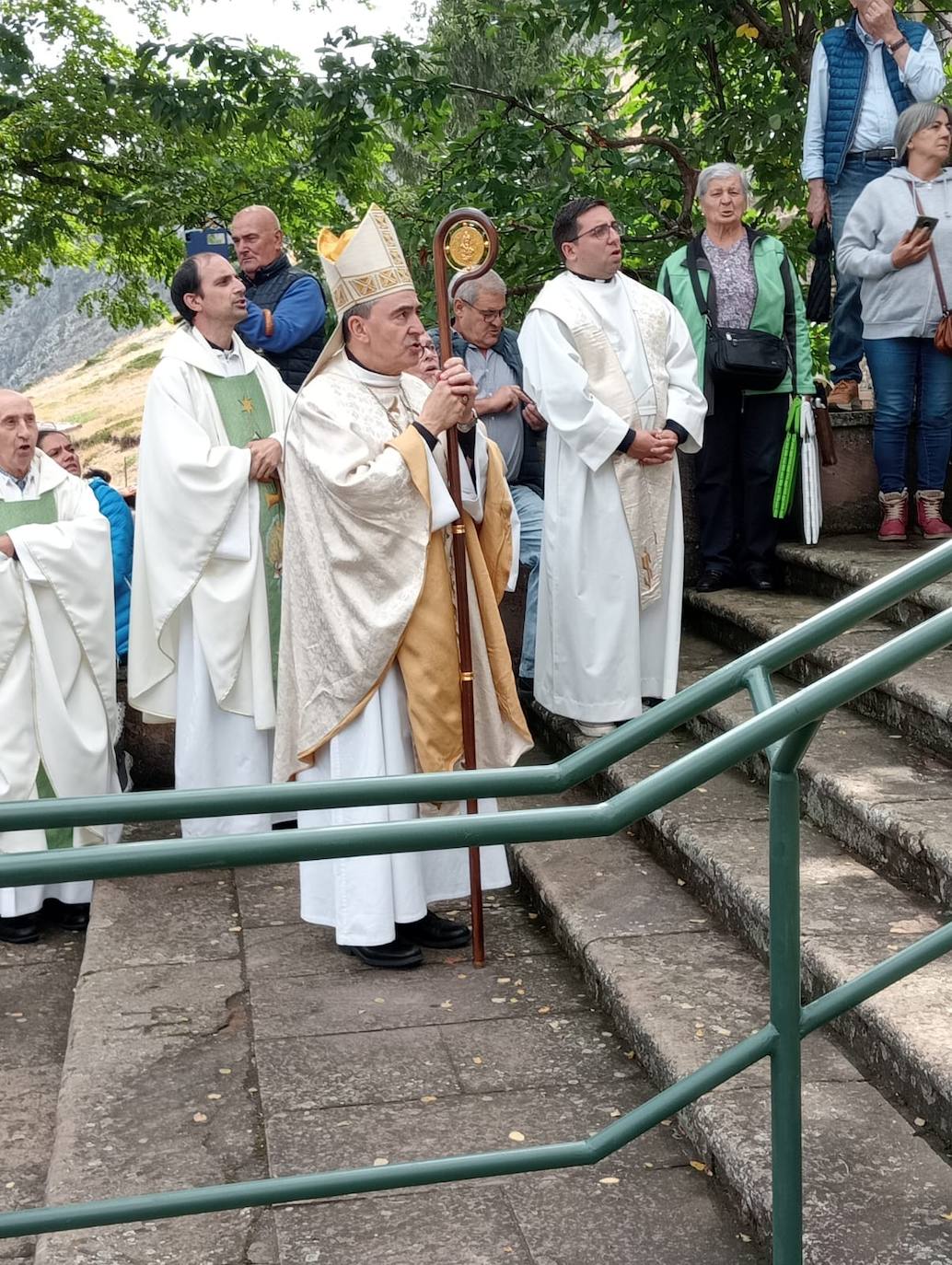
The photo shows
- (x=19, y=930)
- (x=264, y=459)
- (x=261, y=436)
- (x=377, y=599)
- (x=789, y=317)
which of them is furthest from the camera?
(x=789, y=317)

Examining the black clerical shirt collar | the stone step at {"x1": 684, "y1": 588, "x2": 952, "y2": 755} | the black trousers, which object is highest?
the black clerical shirt collar

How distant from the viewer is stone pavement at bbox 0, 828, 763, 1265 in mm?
2936

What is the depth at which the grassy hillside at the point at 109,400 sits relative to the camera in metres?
37.8

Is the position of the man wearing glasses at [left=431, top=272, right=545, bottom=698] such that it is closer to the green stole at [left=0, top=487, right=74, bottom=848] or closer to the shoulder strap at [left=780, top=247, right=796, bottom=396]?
the shoulder strap at [left=780, top=247, right=796, bottom=396]

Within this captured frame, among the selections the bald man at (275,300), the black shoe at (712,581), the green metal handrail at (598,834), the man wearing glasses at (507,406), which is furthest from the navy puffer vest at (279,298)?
the green metal handrail at (598,834)

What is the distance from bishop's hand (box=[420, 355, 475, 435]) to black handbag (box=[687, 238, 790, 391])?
234 cm

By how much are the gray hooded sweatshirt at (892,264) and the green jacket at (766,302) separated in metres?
0.30

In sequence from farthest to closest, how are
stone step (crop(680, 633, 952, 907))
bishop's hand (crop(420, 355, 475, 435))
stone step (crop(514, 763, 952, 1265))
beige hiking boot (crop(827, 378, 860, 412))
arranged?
1. beige hiking boot (crop(827, 378, 860, 412))
2. bishop's hand (crop(420, 355, 475, 435))
3. stone step (crop(680, 633, 952, 907))
4. stone step (crop(514, 763, 952, 1265))

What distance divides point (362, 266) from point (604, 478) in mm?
1600

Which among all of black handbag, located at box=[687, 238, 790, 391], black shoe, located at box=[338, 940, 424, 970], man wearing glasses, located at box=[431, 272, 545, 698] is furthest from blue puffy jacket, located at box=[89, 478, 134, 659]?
black handbag, located at box=[687, 238, 790, 391]

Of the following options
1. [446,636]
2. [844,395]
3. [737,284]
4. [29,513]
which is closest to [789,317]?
[737,284]

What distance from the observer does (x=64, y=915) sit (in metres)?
5.49

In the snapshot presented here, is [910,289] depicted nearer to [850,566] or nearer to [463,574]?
[850,566]

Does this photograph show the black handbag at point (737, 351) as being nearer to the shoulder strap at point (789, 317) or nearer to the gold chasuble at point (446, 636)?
the shoulder strap at point (789, 317)
